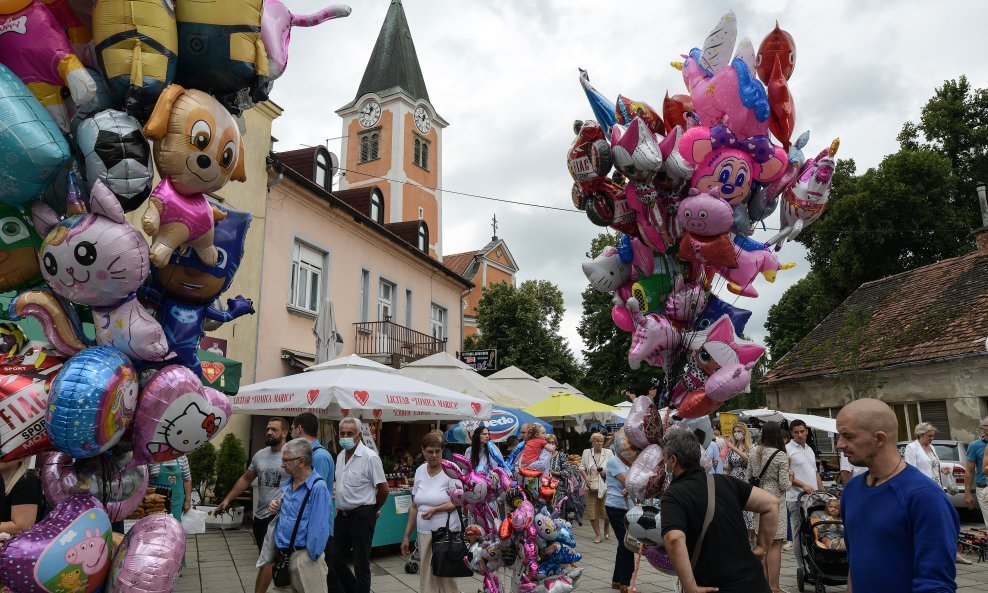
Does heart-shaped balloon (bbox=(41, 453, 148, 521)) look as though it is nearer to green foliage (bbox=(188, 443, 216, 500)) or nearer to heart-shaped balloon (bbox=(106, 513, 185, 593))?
heart-shaped balloon (bbox=(106, 513, 185, 593))

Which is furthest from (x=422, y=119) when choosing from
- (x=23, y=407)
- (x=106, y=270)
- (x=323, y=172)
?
(x=23, y=407)

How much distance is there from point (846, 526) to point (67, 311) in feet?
13.3

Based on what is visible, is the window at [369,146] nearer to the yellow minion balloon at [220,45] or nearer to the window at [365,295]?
the window at [365,295]

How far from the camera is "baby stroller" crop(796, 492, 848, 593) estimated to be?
22.5 ft

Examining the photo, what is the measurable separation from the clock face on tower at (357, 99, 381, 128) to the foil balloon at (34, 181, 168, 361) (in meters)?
34.0

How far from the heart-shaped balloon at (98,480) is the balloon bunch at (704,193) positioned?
161 inches

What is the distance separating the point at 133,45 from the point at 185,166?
68cm

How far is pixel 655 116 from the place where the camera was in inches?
266

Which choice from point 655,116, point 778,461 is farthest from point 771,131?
point 778,461

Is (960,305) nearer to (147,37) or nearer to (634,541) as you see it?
(634,541)

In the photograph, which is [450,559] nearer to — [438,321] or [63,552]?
[63,552]

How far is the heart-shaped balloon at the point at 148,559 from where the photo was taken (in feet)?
10.9

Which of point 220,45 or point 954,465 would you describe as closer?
point 220,45

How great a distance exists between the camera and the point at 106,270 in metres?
3.33
